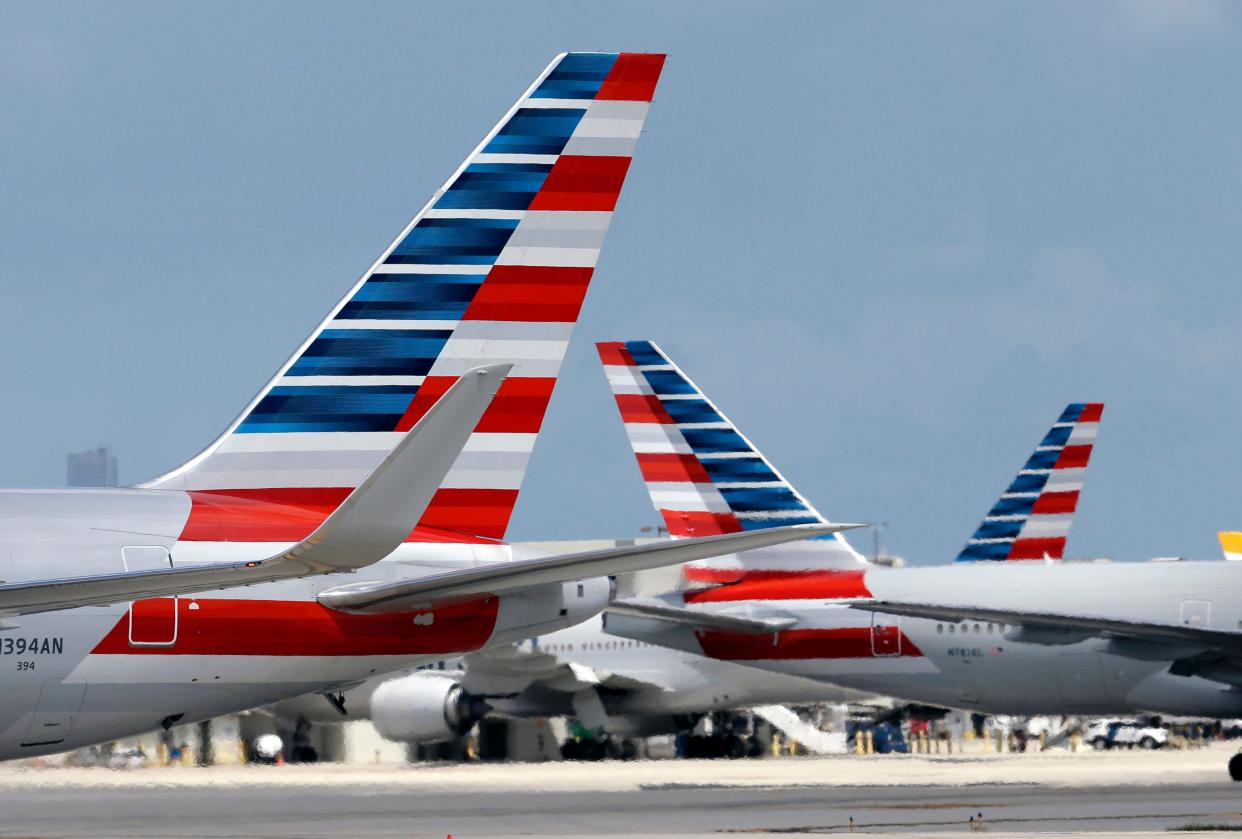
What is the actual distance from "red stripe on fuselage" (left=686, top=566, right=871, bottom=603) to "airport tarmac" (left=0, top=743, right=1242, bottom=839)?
10.3 ft

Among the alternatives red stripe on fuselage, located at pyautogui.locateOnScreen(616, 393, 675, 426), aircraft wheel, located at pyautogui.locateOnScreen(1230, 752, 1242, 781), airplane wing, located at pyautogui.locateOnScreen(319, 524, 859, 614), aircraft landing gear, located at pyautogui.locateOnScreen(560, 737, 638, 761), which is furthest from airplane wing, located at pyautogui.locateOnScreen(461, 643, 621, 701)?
airplane wing, located at pyautogui.locateOnScreen(319, 524, 859, 614)

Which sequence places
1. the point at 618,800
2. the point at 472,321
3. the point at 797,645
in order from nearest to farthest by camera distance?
the point at 472,321
the point at 618,800
the point at 797,645

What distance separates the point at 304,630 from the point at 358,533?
3633mm

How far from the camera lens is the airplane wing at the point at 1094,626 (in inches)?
1030

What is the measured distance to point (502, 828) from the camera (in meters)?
18.8

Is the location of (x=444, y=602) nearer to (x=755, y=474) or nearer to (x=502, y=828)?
(x=502, y=828)

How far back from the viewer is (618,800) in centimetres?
2417

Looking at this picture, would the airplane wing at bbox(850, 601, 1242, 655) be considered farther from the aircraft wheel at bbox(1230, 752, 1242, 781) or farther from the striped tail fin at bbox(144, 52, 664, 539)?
the striped tail fin at bbox(144, 52, 664, 539)

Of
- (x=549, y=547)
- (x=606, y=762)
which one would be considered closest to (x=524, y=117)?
(x=606, y=762)

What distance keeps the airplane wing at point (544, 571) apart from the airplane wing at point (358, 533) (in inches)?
51.0

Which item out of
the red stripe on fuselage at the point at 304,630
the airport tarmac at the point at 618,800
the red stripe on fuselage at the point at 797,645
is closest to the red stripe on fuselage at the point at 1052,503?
the airport tarmac at the point at 618,800

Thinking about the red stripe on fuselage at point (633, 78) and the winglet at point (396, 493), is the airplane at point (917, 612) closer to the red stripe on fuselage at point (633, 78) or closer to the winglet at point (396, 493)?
the red stripe on fuselage at point (633, 78)

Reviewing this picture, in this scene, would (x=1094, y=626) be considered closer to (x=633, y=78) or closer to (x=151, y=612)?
(x=633, y=78)

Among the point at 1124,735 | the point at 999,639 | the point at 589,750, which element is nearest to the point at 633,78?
the point at 999,639
